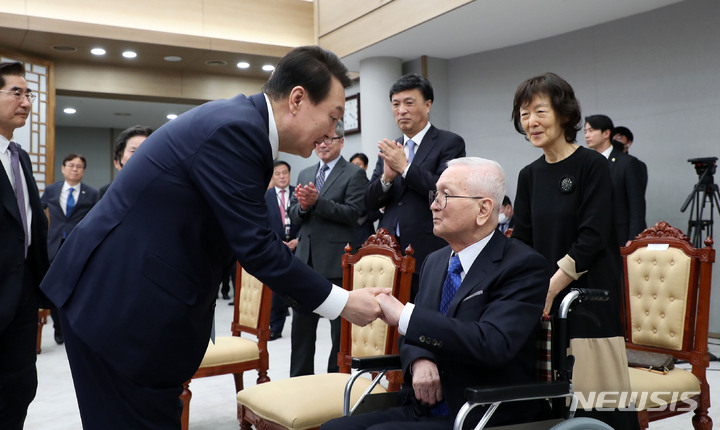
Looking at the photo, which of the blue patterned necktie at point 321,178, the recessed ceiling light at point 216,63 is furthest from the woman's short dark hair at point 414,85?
the recessed ceiling light at point 216,63

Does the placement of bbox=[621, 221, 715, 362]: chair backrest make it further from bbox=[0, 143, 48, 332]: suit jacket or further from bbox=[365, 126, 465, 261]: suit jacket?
bbox=[0, 143, 48, 332]: suit jacket

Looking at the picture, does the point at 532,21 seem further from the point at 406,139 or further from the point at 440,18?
the point at 406,139

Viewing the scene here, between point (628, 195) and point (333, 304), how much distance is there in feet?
12.7

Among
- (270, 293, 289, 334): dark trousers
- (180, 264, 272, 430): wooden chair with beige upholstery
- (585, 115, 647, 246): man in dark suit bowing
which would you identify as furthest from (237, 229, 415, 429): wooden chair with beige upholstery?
(270, 293, 289, 334): dark trousers

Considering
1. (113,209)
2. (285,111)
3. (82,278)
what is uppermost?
(285,111)

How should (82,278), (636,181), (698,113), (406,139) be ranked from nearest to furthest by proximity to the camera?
(82,278)
(406,139)
(636,181)
(698,113)

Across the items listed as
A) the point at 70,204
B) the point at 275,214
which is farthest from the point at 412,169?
the point at 70,204

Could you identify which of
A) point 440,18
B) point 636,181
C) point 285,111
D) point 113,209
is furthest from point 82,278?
point 440,18

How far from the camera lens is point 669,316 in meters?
2.37

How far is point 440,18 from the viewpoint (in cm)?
578

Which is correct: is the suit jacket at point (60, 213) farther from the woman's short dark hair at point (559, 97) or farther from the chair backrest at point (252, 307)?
the woman's short dark hair at point (559, 97)

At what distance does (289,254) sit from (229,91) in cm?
756

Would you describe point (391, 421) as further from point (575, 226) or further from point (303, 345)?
point (303, 345)

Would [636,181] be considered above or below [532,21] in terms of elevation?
below
